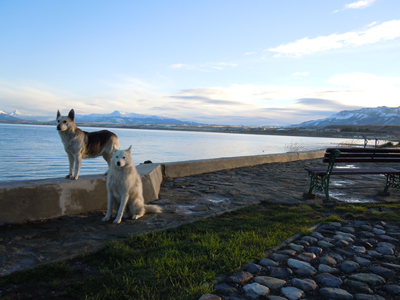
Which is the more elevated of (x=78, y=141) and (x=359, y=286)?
(x=78, y=141)

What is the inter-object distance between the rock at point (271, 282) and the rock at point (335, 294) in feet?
1.18

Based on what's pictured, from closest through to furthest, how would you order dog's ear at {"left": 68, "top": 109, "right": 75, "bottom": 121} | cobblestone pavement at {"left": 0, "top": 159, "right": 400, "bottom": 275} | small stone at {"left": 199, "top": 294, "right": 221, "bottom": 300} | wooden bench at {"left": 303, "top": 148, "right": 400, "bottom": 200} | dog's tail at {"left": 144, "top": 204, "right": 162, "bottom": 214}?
small stone at {"left": 199, "top": 294, "right": 221, "bottom": 300} < cobblestone pavement at {"left": 0, "top": 159, "right": 400, "bottom": 275} < dog's ear at {"left": 68, "top": 109, "right": 75, "bottom": 121} < dog's tail at {"left": 144, "top": 204, "right": 162, "bottom": 214} < wooden bench at {"left": 303, "top": 148, "right": 400, "bottom": 200}

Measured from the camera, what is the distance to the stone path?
2588 millimetres

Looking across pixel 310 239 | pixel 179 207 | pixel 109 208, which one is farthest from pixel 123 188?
pixel 310 239

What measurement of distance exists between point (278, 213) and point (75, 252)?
349cm

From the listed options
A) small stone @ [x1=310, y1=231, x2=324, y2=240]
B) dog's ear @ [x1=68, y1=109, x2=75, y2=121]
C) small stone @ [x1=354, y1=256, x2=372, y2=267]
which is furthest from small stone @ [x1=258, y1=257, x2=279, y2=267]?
dog's ear @ [x1=68, y1=109, x2=75, y2=121]

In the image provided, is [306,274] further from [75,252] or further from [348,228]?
[75,252]

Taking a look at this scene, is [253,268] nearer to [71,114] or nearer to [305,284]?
[305,284]

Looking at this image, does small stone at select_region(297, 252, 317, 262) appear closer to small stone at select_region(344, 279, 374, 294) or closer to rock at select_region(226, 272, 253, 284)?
small stone at select_region(344, 279, 374, 294)

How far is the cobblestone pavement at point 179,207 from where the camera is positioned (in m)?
3.46

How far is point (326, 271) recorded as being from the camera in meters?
3.03

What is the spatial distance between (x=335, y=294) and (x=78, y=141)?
4.35 m

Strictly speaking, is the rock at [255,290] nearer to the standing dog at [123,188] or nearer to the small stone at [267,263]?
the small stone at [267,263]

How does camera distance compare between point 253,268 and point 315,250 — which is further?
point 315,250
